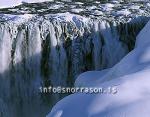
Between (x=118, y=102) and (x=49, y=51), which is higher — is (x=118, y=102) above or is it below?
above

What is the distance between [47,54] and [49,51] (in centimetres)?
5

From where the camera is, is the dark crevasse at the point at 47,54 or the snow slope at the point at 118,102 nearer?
the snow slope at the point at 118,102

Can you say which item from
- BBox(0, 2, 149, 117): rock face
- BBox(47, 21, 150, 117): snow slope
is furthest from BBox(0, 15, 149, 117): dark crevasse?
BBox(47, 21, 150, 117): snow slope

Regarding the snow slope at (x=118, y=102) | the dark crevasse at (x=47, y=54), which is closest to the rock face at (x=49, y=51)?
the dark crevasse at (x=47, y=54)

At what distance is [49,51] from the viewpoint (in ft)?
20.7

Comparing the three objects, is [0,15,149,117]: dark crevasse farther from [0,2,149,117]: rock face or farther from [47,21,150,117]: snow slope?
[47,21,150,117]: snow slope

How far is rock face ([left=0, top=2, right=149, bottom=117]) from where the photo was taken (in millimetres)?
6211

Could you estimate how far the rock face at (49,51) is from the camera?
20.4 feet

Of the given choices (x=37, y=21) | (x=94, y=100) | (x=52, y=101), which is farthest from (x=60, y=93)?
(x=94, y=100)

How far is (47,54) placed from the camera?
20.7 ft

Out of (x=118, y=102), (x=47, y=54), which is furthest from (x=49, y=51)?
(x=118, y=102)

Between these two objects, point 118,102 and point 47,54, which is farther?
point 47,54

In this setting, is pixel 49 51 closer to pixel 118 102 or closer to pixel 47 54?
pixel 47 54

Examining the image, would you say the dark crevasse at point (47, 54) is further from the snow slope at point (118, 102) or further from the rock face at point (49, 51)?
the snow slope at point (118, 102)
